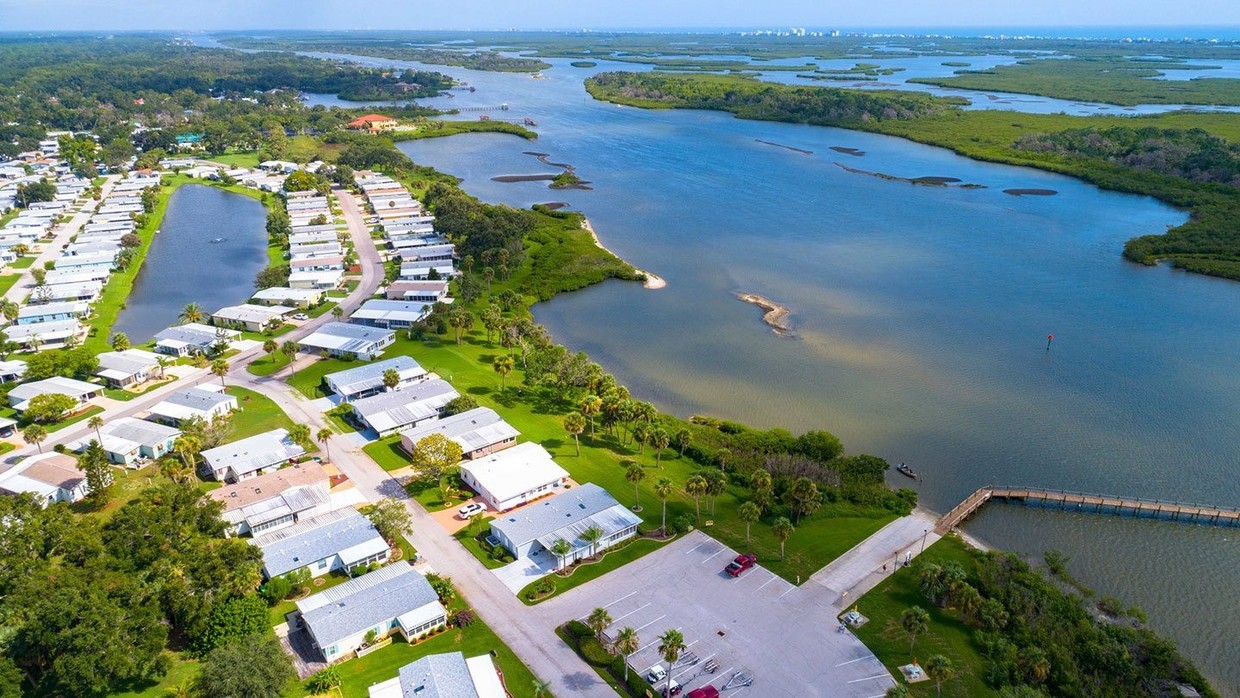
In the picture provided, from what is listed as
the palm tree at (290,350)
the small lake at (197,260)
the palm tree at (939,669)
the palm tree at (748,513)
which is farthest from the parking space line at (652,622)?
the small lake at (197,260)

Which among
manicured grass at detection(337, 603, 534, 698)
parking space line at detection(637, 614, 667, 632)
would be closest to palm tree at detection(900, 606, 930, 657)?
parking space line at detection(637, 614, 667, 632)

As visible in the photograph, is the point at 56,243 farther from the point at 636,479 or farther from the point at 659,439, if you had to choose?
the point at 636,479

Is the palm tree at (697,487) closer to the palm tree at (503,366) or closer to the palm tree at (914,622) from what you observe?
the palm tree at (914,622)

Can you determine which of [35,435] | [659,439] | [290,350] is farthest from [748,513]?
[35,435]

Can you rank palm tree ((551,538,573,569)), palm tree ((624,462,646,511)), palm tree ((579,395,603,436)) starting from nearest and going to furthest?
1. palm tree ((551,538,573,569))
2. palm tree ((624,462,646,511))
3. palm tree ((579,395,603,436))

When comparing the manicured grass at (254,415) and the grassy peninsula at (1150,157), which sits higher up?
the grassy peninsula at (1150,157)

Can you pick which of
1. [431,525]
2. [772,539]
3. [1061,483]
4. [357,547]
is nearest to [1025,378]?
[1061,483]

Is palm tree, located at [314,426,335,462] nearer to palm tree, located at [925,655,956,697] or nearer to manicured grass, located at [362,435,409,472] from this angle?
manicured grass, located at [362,435,409,472]
